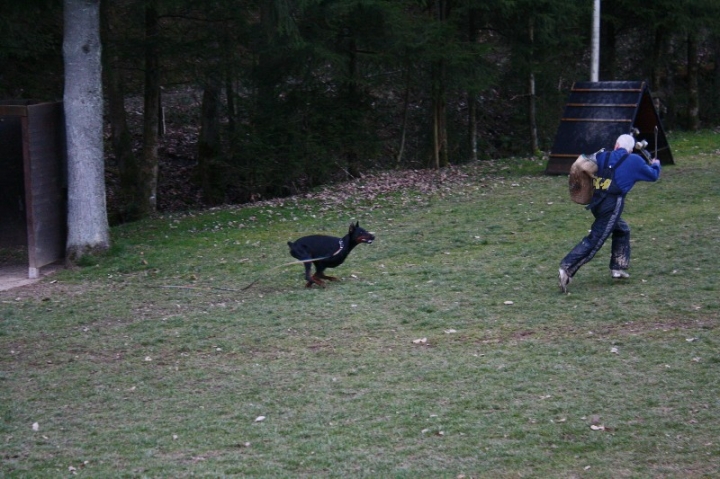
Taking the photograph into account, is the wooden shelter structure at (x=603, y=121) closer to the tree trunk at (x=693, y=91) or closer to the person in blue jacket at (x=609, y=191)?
the person in blue jacket at (x=609, y=191)

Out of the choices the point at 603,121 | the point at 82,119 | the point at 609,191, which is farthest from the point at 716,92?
the point at 82,119

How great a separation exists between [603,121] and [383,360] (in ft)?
37.5

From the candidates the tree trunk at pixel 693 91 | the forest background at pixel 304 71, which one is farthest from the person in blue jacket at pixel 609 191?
the tree trunk at pixel 693 91

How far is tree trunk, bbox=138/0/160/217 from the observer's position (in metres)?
16.7

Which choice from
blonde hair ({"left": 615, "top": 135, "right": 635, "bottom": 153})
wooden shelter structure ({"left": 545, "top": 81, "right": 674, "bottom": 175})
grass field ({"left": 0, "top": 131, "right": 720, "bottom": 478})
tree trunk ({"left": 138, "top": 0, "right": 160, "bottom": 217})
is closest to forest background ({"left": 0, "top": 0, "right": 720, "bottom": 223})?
tree trunk ({"left": 138, "top": 0, "right": 160, "bottom": 217})

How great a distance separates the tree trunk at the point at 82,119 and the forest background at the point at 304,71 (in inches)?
56.9

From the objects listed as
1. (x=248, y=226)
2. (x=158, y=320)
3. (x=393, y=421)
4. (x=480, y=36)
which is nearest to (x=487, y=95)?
(x=480, y=36)

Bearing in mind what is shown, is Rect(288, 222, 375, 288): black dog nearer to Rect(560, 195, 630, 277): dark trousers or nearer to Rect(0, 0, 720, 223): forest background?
Rect(560, 195, 630, 277): dark trousers

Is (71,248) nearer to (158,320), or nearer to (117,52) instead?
(158,320)

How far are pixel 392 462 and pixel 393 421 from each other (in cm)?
67

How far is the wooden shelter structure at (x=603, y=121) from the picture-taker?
1691 cm

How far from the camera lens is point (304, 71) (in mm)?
18312

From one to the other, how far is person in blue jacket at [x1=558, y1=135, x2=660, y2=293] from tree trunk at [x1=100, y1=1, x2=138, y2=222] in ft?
37.8

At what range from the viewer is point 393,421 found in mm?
6012
